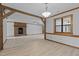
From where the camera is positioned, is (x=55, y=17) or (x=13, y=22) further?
(x=13, y=22)

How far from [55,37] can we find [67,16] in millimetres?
2163

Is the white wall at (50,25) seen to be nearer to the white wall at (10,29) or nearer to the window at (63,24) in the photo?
the window at (63,24)

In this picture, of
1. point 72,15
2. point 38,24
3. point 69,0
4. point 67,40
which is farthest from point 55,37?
point 38,24

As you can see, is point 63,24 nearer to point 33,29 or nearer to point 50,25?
point 50,25

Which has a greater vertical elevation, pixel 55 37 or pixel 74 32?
pixel 74 32

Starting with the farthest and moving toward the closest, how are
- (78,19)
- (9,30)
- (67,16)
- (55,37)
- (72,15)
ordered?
(9,30) < (55,37) < (67,16) < (72,15) < (78,19)

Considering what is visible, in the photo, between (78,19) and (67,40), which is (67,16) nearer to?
(78,19)

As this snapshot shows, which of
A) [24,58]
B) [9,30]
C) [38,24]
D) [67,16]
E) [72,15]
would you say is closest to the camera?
[24,58]

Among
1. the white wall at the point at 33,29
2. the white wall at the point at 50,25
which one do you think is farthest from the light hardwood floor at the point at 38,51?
the white wall at the point at 33,29

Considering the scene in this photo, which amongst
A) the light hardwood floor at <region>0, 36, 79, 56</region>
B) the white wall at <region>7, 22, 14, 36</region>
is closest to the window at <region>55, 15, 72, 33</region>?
the light hardwood floor at <region>0, 36, 79, 56</region>

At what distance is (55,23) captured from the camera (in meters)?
8.35

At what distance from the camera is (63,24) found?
24.3ft

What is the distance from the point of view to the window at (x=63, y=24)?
21.9 feet

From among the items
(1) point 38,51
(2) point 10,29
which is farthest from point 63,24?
(2) point 10,29
